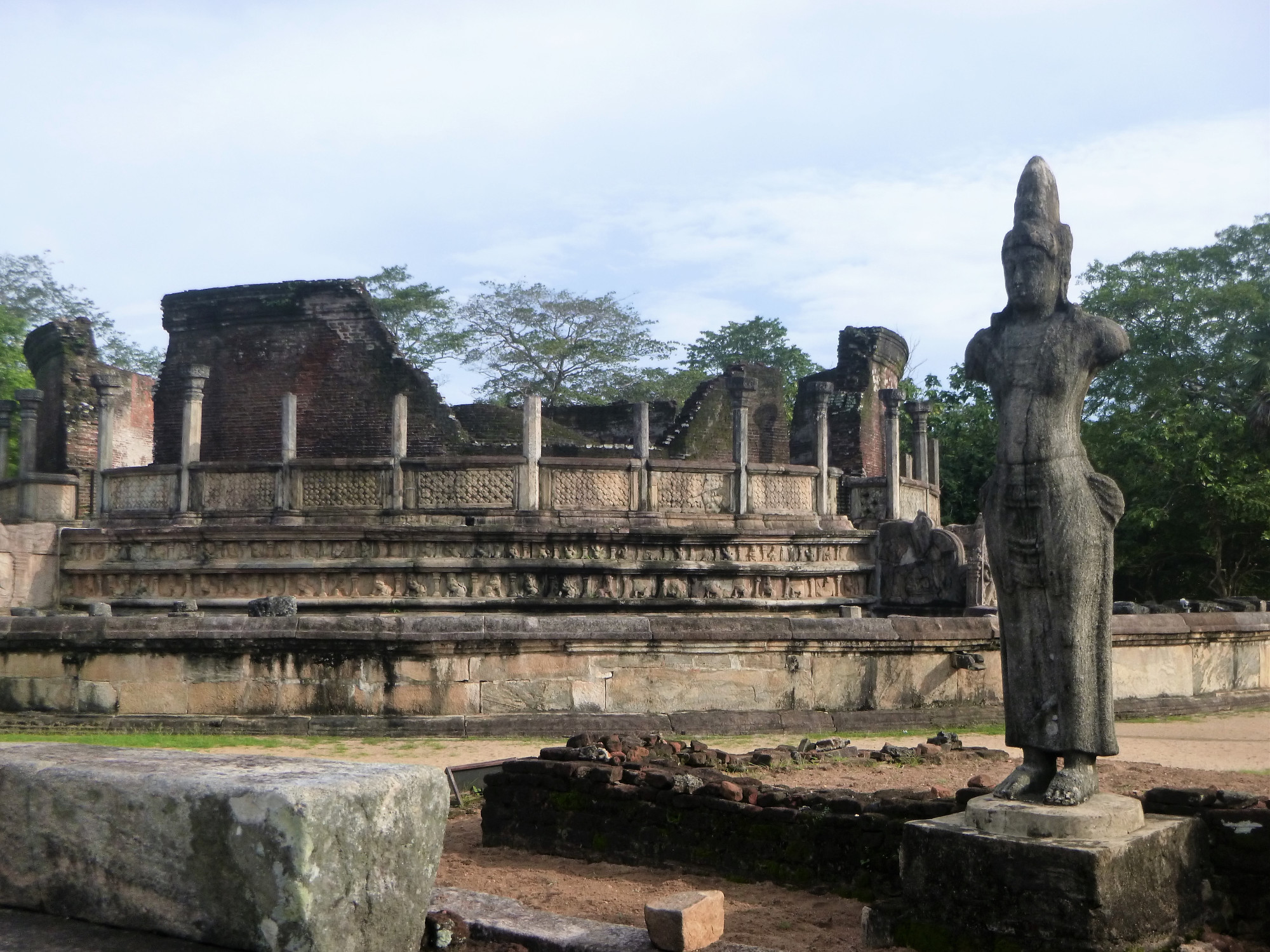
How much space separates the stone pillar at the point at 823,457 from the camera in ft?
56.0

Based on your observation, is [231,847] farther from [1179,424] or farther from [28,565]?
[1179,424]

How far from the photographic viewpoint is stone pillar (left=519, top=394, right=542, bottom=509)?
14945 mm

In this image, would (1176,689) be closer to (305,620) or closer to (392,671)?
(392,671)

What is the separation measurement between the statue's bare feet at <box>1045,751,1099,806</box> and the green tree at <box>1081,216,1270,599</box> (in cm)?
1875

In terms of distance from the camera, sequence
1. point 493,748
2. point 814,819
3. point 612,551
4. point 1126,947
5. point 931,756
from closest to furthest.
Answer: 1. point 1126,947
2. point 814,819
3. point 931,756
4. point 493,748
5. point 612,551

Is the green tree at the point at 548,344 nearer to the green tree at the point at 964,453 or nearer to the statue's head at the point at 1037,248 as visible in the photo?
the green tree at the point at 964,453

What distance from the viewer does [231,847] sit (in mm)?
2635

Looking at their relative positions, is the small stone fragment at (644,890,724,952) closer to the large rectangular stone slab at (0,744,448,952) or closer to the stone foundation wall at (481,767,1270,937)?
the large rectangular stone slab at (0,744,448,952)

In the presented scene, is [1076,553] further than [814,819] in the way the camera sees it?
No

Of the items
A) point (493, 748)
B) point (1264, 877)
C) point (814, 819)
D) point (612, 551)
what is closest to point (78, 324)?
point (612, 551)

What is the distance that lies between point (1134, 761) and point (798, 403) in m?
18.0

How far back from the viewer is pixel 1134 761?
7.61 m

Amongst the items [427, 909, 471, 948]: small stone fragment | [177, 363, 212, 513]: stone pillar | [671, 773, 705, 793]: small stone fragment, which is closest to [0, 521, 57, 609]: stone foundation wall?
[177, 363, 212, 513]: stone pillar

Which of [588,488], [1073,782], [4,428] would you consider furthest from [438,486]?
[1073,782]
